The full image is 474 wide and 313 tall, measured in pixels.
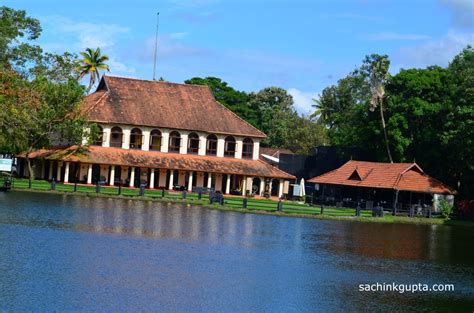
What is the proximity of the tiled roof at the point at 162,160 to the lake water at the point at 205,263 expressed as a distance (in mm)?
18730

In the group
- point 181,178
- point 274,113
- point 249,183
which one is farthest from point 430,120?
point 274,113

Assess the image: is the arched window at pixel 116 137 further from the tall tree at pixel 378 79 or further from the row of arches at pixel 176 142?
the tall tree at pixel 378 79

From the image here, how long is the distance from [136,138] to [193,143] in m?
5.21

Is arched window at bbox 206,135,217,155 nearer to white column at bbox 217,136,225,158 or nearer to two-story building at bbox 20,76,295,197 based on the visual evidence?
two-story building at bbox 20,76,295,197

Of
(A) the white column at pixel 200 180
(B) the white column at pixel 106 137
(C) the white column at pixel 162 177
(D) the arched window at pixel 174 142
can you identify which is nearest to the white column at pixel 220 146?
(A) the white column at pixel 200 180

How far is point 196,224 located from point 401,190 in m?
22.4

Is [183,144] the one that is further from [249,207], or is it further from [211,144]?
[249,207]

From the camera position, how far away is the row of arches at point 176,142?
6231cm

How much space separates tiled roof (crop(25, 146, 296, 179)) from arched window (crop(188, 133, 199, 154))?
0.73 metres

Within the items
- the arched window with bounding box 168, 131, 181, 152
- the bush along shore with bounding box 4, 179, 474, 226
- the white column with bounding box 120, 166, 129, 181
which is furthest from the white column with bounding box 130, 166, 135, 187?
the bush along shore with bounding box 4, 179, 474, 226

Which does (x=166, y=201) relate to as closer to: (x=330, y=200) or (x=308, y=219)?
(x=308, y=219)

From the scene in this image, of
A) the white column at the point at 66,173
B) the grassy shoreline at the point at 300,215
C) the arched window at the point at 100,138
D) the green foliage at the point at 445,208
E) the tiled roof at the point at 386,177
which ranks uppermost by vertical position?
the arched window at the point at 100,138

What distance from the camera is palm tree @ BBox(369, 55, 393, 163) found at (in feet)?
199

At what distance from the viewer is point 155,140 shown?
63844 millimetres
